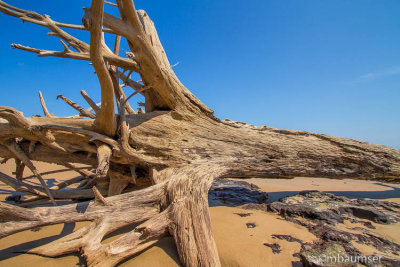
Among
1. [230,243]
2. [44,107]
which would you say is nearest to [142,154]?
[230,243]

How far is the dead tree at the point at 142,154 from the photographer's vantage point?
6.53 ft

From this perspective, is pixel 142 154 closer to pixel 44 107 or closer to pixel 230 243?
pixel 230 243

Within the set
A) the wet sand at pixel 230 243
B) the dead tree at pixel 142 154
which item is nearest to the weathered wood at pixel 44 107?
the dead tree at pixel 142 154

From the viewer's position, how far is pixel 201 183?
9.05 feet

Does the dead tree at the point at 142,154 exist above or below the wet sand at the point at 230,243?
above

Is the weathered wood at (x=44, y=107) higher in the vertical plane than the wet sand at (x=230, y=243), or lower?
higher

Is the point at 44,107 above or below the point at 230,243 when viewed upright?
above

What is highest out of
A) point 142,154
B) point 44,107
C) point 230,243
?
point 44,107

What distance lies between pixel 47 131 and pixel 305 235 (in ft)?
14.1

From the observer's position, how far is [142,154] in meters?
3.28

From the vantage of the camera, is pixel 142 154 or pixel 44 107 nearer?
pixel 142 154

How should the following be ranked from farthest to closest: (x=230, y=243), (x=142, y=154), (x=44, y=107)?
(x=44, y=107) < (x=142, y=154) < (x=230, y=243)

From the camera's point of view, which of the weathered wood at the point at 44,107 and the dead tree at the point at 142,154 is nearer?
the dead tree at the point at 142,154

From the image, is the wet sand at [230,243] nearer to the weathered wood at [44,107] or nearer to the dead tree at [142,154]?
the dead tree at [142,154]
